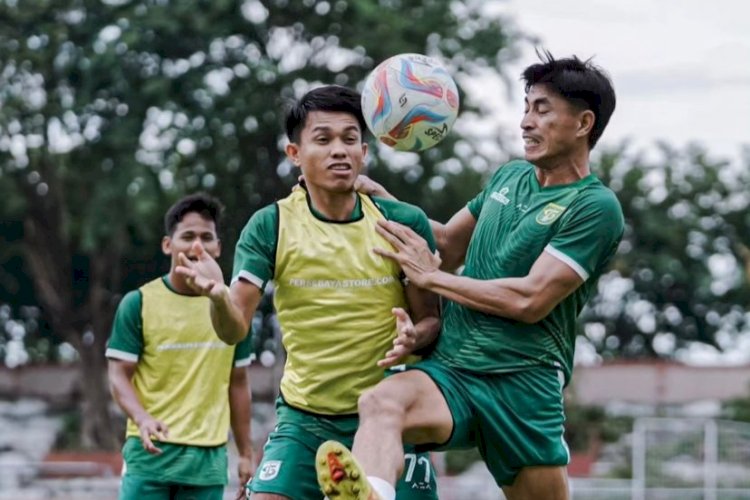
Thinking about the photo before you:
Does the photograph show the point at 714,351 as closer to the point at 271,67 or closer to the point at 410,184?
the point at 410,184

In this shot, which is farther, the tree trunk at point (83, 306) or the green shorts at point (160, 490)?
the tree trunk at point (83, 306)

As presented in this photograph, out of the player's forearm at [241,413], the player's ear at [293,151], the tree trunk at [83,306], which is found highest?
the tree trunk at [83,306]

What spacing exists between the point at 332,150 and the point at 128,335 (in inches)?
109

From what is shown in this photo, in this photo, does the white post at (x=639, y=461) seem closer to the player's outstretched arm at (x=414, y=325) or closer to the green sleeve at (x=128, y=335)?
the green sleeve at (x=128, y=335)

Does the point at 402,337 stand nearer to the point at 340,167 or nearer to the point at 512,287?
the point at 512,287

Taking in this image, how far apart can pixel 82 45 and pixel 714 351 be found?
76.7ft

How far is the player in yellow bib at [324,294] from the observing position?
7672 millimetres

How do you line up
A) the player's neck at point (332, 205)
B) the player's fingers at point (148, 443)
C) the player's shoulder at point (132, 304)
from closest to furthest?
the player's neck at point (332, 205) < the player's fingers at point (148, 443) < the player's shoulder at point (132, 304)

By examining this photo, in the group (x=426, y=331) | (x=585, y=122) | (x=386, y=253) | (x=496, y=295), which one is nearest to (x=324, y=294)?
(x=386, y=253)

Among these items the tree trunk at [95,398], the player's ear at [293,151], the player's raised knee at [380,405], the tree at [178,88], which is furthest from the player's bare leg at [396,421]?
the tree trunk at [95,398]

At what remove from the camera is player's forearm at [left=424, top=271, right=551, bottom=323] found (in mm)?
7387

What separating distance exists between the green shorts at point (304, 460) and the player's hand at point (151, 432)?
5.94 ft

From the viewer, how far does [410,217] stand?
7.92m

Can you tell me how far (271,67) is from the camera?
32.3 meters
